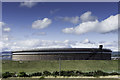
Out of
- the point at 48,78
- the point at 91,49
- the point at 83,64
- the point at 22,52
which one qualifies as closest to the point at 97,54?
the point at 91,49

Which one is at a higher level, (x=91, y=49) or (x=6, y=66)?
(x=91, y=49)

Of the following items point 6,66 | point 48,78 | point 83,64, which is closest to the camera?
point 48,78

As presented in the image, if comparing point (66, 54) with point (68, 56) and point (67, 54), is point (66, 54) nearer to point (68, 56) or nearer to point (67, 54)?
point (67, 54)

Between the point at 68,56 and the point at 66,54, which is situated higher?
the point at 66,54

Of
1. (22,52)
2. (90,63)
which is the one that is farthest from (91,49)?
(22,52)

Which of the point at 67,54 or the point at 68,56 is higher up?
the point at 67,54

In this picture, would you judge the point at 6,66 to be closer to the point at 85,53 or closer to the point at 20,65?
the point at 20,65

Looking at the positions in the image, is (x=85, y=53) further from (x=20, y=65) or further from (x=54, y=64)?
(x=20, y=65)

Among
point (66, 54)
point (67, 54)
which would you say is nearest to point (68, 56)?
point (67, 54)

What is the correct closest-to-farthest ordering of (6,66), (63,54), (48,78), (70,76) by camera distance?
(48,78) → (70,76) → (6,66) → (63,54)

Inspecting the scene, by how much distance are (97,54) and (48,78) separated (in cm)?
3969

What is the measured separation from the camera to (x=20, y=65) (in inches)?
1727

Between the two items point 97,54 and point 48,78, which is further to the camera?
point 97,54

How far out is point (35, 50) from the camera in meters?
61.0
